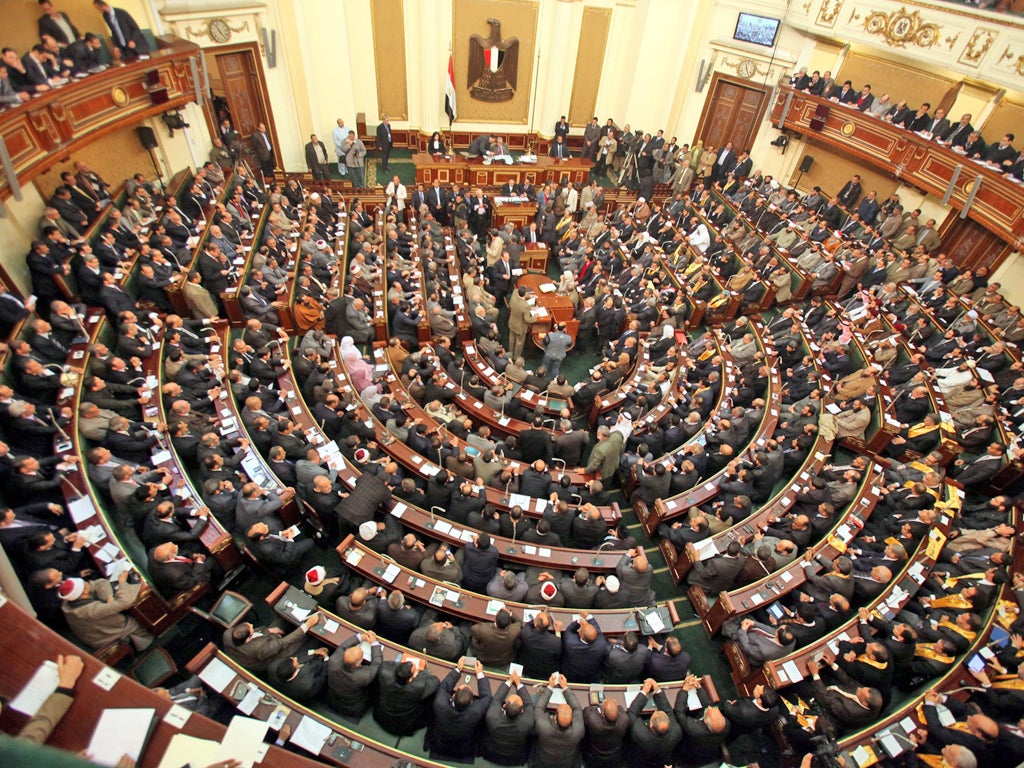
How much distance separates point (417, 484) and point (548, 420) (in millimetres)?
2619

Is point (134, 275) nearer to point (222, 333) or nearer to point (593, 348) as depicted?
point (222, 333)

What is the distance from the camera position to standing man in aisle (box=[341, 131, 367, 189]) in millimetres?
Result: 15617

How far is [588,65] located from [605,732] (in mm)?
19081

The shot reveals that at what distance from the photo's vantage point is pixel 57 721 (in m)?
3.45

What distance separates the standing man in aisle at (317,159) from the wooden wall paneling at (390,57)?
3.27m

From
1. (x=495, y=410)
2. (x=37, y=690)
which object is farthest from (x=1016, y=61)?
(x=37, y=690)

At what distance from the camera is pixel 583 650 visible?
582 cm

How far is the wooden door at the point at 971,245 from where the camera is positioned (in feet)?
38.6

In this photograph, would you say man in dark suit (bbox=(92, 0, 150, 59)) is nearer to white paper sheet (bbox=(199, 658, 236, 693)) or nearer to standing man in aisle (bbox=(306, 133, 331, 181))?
standing man in aisle (bbox=(306, 133, 331, 181))

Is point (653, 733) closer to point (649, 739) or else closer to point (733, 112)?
point (649, 739)

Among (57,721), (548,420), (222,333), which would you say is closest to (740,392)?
(548,420)

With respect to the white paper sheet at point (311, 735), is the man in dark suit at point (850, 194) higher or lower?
higher

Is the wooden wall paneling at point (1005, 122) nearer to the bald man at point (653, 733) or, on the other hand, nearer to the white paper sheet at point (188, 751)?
the bald man at point (653, 733)

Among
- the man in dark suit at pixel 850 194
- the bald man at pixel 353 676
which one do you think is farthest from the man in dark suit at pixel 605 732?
the man in dark suit at pixel 850 194
